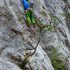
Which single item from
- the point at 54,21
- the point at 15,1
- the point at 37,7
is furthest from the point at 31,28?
the point at 54,21

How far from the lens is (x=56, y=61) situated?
17.3 metres

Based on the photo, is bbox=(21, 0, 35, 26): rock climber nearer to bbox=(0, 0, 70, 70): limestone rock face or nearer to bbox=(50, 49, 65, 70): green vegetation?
bbox=(0, 0, 70, 70): limestone rock face

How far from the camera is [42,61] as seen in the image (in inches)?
580

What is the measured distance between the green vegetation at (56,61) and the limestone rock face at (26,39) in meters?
0.23

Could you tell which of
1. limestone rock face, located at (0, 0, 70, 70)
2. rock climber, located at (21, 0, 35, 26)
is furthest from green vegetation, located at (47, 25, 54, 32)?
rock climber, located at (21, 0, 35, 26)

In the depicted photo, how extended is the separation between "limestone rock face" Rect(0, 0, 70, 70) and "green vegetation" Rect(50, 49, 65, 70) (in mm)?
235

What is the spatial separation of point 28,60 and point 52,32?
553 centimetres

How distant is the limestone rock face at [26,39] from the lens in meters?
13.8

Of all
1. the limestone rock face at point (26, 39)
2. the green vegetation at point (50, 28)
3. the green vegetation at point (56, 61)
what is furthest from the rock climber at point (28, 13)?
the green vegetation at point (56, 61)

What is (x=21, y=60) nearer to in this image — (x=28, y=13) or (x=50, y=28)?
Result: (x=28, y=13)

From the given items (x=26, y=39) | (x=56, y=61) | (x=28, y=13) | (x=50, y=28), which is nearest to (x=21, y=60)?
(x=26, y=39)

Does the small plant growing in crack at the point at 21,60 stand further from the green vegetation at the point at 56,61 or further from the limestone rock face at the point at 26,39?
the green vegetation at the point at 56,61

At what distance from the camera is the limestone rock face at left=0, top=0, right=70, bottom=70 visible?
13.8 m

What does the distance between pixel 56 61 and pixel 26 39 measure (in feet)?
10.4
